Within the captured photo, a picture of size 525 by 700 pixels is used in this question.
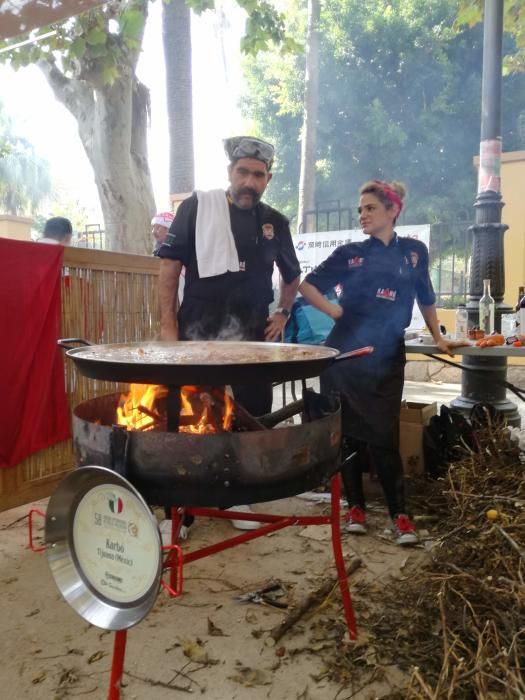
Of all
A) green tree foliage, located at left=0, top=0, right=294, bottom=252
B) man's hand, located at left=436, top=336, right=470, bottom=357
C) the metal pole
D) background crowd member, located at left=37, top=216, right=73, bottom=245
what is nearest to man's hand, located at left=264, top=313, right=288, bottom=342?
man's hand, located at left=436, top=336, right=470, bottom=357

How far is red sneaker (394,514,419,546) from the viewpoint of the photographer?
322 cm

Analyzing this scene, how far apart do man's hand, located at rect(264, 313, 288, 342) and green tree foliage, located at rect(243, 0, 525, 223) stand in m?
17.5

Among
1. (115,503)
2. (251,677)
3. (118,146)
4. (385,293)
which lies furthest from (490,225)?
(118,146)

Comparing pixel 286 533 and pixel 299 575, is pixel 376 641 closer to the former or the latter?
pixel 299 575

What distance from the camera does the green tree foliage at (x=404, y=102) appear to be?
1977 centimetres

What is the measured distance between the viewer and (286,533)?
11.6 feet

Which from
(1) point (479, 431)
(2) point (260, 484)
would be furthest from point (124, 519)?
(1) point (479, 431)

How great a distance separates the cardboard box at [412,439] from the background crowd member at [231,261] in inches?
54.3

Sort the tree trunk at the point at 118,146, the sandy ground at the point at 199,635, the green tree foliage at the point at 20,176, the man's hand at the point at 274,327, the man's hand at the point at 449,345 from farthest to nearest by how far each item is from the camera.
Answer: the green tree foliage at the point at 20,176 → the tree trunk at the point at 118,146 → the man's hand at the point at 449,345 → the man's hand at the point at 274,327 → the sandy ground at the point at 199,635

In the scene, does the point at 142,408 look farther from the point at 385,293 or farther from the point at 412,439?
the point at 412,439

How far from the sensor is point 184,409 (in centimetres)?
220

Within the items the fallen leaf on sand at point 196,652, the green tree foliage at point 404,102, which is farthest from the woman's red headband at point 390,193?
the green tree foliage at point 404,102

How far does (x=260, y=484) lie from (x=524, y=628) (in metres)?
1.01

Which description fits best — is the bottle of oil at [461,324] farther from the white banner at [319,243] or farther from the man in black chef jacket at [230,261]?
the white banner at [319,243]
